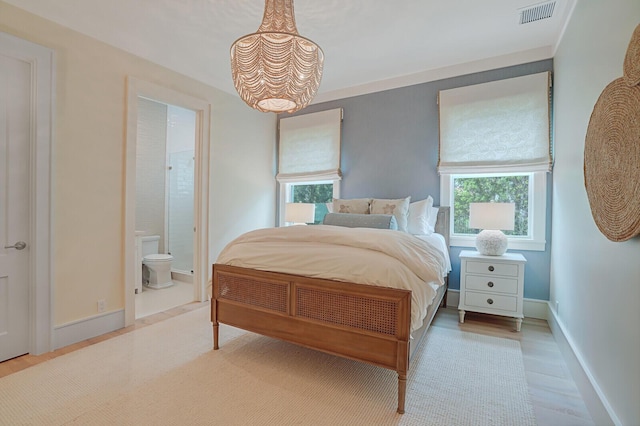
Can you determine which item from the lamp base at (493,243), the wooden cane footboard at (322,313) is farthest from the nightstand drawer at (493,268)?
the wooden cane footboard at (322,313)

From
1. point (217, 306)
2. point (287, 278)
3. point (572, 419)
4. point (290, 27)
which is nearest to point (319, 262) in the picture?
point (287, 278)

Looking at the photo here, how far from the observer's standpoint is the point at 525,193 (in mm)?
3238

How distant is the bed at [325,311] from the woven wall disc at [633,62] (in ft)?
4.23

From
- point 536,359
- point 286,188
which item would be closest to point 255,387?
point 536,359

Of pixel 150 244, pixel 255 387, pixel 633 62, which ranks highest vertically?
pixel 633 62

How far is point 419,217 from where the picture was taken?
3338 millimetres

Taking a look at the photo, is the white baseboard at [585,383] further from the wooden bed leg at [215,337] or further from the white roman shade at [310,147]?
the white roman shade at [310,147]

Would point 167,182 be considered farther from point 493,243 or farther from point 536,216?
point 536,216

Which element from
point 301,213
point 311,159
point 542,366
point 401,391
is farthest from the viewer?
point 311,159

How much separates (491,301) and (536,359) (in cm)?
66

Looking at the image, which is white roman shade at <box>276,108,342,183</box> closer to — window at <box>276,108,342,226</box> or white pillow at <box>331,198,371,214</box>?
window at <box>276,108,342,226</box>

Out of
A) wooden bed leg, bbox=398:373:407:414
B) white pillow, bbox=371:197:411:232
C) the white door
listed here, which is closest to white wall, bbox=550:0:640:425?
wooden bed leg, bbox=398:373:407:414

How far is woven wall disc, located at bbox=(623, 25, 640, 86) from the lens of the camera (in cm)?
122

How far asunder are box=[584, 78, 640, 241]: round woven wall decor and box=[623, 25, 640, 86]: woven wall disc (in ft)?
0.14
